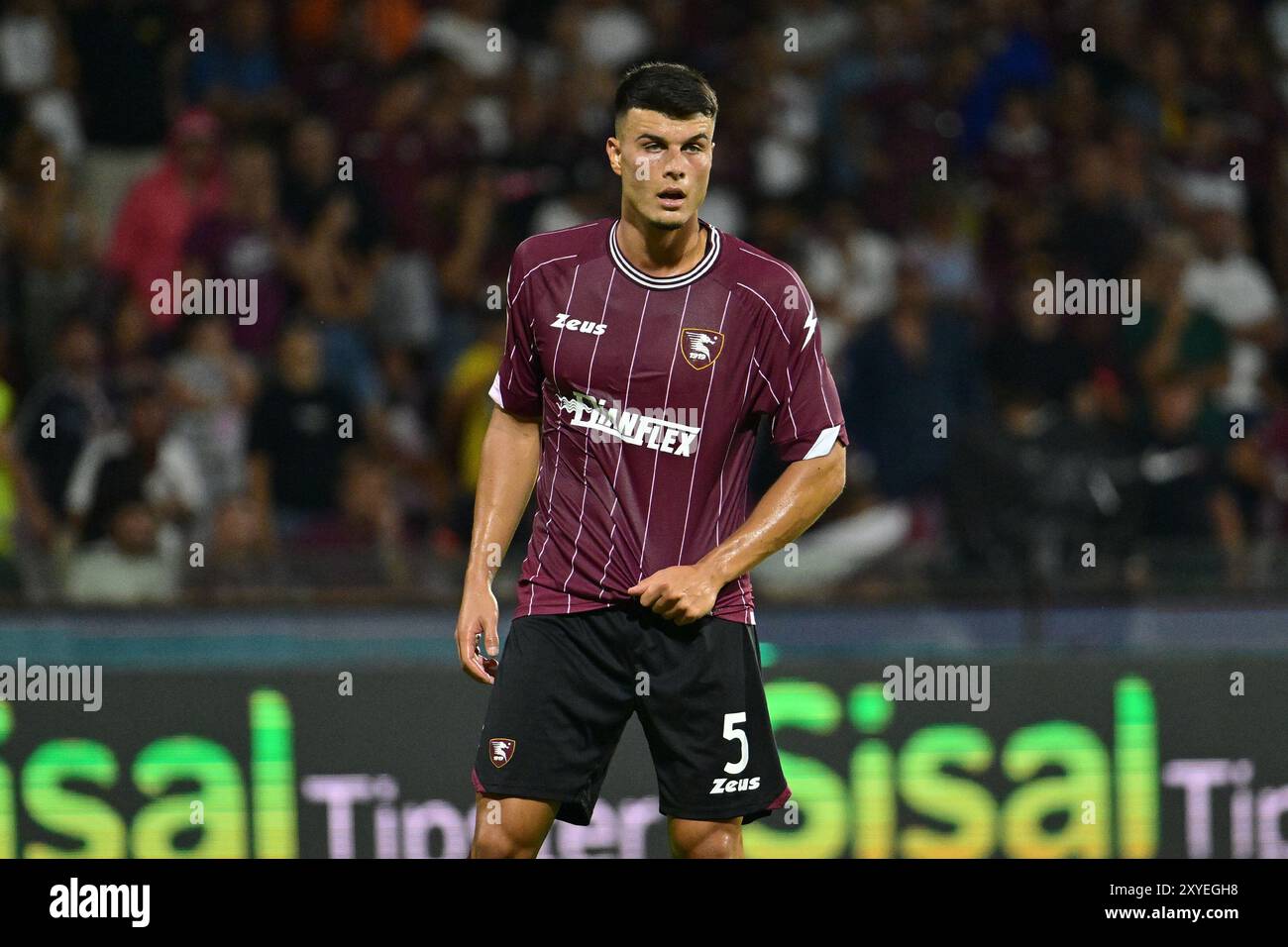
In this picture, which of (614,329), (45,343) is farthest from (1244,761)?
(45,343)

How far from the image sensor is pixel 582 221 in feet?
27.1

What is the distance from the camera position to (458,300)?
8.40 metres

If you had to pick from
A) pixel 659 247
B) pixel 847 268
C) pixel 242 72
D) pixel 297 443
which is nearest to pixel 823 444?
pixel 659 247

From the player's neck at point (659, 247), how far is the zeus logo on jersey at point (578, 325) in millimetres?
158

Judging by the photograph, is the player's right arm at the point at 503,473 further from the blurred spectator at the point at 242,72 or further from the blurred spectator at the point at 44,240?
the blurred spectator at the point at 242,72

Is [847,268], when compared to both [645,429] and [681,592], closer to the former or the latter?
[645,429]

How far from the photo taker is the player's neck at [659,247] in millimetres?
4035

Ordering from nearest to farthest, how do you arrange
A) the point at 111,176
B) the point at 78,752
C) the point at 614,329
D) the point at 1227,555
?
the point at 614,329 < the point at 78,752 < the point at 1227,555 < the point at 111,176

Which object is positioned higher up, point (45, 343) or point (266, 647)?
point (45, 343)

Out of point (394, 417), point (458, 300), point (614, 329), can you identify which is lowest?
point (614, 329)

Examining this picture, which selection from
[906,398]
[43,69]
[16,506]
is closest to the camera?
[16,506]

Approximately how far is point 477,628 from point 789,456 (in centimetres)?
80

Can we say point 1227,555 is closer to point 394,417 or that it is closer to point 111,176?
point 394,417
